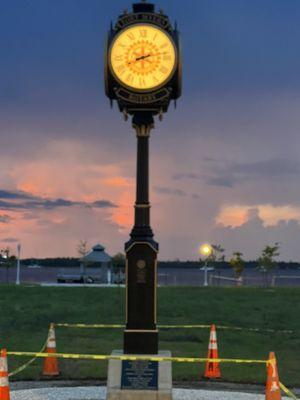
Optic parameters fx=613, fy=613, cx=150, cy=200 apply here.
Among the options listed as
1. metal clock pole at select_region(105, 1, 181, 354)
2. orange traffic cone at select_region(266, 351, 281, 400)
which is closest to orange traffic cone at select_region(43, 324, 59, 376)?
metal clock pole at select_region(105, 1, 181, 354)

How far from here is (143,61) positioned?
910 cm

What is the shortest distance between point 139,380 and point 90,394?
1.74 m

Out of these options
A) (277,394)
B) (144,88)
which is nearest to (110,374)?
(277,394)

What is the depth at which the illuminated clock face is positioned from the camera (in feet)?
29.8

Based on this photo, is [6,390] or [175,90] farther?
[175,90]

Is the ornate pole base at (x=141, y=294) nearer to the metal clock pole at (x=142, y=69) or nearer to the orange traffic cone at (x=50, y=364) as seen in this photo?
the metal clock pole at (x=142, y=69)

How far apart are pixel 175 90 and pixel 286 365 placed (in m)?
7.23

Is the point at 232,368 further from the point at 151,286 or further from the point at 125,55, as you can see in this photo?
the point at 125,55

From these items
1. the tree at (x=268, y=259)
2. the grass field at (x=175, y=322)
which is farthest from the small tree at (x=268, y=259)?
the grass field at (x=175, y=322)

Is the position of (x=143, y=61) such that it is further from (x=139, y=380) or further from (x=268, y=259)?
(x=268, y=259)

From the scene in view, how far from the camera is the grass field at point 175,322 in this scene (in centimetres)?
1273

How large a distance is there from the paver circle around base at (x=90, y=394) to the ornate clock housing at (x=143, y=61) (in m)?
4.61

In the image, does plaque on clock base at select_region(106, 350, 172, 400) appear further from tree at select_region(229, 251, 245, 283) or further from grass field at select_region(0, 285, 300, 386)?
tree at select_region(229, 251, 245, 283)

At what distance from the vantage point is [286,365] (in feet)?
44.0
